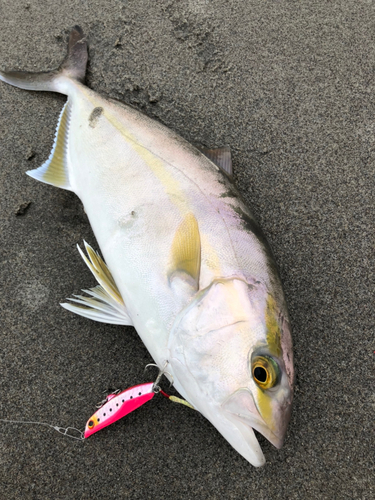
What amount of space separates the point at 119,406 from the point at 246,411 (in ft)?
1.88

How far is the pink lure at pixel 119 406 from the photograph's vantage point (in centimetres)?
138

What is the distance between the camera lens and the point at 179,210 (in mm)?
1332

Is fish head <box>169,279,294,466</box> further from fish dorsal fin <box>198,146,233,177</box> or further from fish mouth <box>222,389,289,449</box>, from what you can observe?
fish dorsal fin <box>198,146,233,177</box>

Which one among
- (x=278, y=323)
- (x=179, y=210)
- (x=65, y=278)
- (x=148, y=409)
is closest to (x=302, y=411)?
(x=278, y=323)

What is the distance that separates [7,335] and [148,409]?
73cm

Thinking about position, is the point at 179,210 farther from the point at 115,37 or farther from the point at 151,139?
the point at 115,37

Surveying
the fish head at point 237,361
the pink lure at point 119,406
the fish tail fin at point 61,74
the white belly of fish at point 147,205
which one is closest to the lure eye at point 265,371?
the fish head at point 237,361

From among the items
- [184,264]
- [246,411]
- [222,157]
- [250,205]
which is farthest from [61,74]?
[246,411]

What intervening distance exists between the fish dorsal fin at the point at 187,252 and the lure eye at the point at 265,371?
0.32 m

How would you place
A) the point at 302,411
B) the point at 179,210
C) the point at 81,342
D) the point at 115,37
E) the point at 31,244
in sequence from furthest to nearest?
the point at 115,37 < the point at 31,244 < the point at 81,342 < the point at 302,411 < the point at 179,210

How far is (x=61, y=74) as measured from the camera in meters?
1.81

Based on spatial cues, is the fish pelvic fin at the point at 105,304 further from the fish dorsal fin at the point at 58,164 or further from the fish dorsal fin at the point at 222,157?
the fish dorsal fin at the point at 222,157

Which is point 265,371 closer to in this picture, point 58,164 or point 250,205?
point 250,205

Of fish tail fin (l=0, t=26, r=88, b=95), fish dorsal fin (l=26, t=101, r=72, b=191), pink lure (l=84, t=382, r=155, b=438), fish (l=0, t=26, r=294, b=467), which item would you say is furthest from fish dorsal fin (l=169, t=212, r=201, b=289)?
fish tail fin (l=0, t=26, r=88, b=95)
